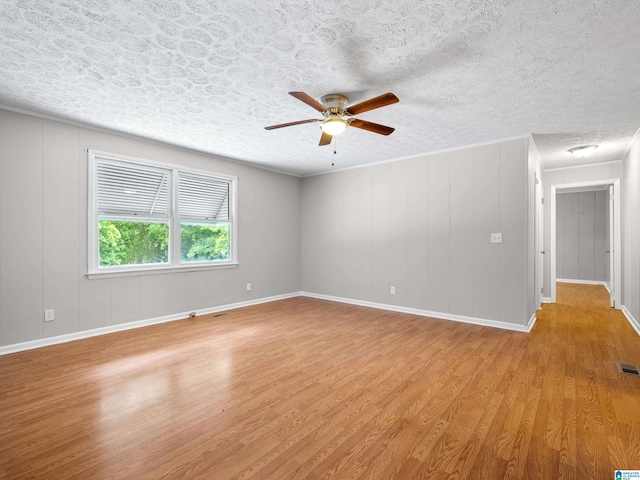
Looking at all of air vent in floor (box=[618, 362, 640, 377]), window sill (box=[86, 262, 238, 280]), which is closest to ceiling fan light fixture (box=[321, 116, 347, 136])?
window sill (box=[86, 262, 238, 280])

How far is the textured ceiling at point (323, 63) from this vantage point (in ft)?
6.24

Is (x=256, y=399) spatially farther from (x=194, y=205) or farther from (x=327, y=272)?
(x=327, y=272)

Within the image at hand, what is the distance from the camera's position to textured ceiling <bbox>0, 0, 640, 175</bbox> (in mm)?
1901

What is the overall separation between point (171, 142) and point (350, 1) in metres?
3.55

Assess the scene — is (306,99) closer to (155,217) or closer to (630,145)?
(155,217)

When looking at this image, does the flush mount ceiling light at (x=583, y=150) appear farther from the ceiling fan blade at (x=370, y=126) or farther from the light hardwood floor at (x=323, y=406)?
the ceiling fan blade at (x=370, y=126)

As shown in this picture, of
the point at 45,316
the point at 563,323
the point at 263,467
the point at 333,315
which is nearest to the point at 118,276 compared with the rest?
the point at 45,316

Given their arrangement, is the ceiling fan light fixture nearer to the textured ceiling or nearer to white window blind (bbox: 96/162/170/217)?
the textured ceiling

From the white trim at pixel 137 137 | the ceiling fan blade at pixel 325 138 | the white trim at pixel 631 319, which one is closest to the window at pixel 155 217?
the white trim at pixel 137 137

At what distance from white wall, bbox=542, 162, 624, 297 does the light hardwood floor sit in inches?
79.9

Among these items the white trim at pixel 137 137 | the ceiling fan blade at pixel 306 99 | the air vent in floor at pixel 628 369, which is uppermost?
the white trim at pixel 137 137

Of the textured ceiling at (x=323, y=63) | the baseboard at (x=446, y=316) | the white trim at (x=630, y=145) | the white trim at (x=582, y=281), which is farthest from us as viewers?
the white trim at (x=582, y=281)

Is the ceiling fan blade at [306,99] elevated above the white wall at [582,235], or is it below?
above

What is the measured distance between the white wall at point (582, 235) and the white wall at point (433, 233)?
540 centimetres
